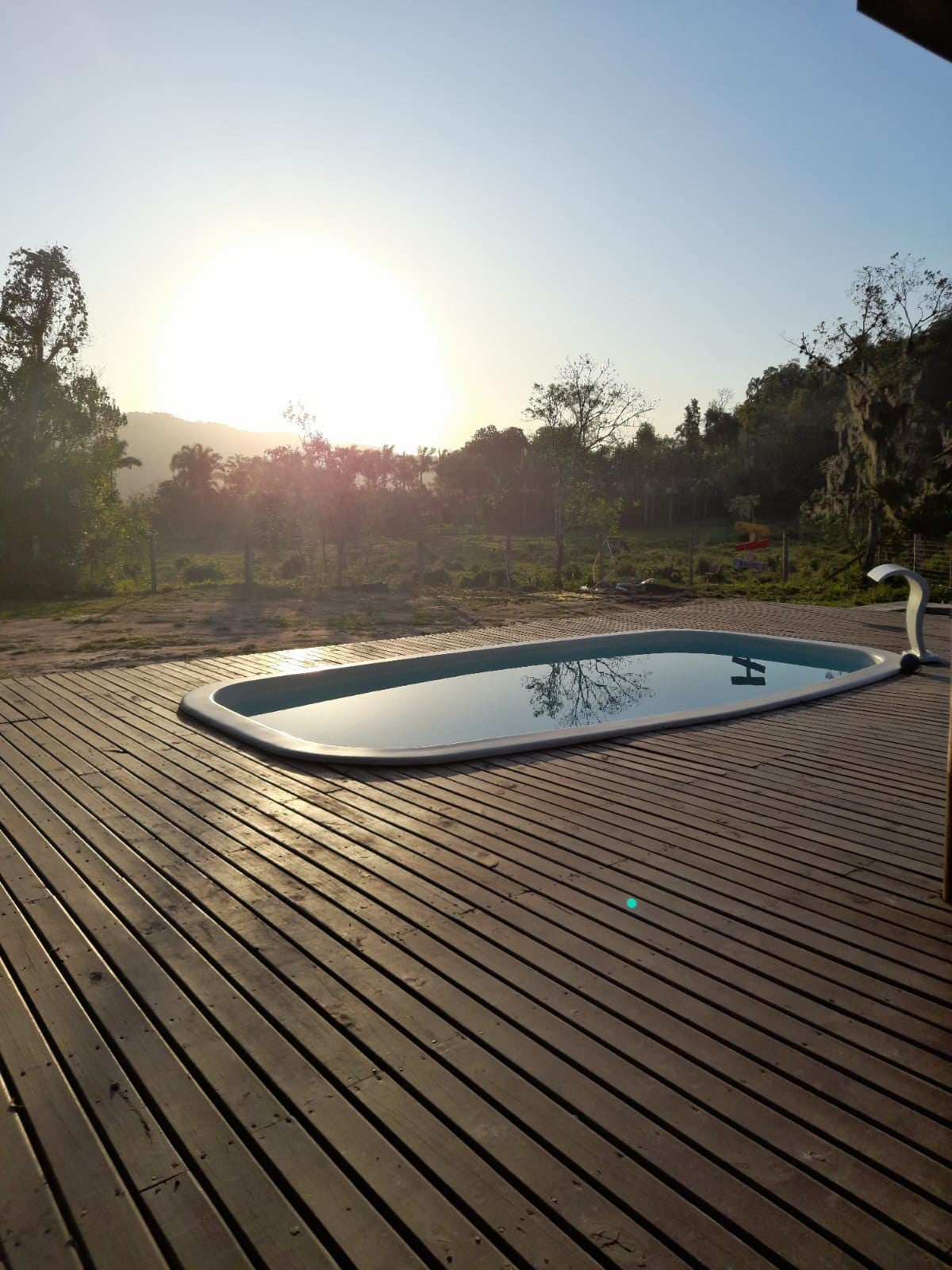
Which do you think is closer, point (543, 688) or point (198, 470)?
point (543, 688)

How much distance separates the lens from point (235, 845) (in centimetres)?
331

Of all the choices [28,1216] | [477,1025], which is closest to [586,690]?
[477,1025]

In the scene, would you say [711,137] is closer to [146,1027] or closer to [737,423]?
[146,1027]

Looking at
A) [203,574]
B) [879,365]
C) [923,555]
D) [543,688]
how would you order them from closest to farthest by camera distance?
[543,688]
[923,555]
[879,365]
[203,574]

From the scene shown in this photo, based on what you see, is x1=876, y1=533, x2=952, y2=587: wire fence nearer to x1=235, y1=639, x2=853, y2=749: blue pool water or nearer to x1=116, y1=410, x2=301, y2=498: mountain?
Result: x1=235, y1=639, x2=853, y2=749: blue pool water

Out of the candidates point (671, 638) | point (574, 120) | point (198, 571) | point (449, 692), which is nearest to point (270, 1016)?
point (449, 692)

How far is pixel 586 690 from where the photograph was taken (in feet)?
28.1

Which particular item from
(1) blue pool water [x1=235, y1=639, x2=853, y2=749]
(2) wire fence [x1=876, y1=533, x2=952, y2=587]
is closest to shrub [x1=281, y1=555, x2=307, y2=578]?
(1) blue pool water [x1=235, y1=639, x2=853, y2=749]

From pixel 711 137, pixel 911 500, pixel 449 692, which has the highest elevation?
pixel 711 137

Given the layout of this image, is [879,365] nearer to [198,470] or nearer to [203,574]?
[203,574]

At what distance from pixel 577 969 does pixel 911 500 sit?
14242 mm

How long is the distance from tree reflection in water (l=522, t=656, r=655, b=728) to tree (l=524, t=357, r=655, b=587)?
8708 mm

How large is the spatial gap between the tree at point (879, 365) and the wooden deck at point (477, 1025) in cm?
1248

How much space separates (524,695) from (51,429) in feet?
45.1
